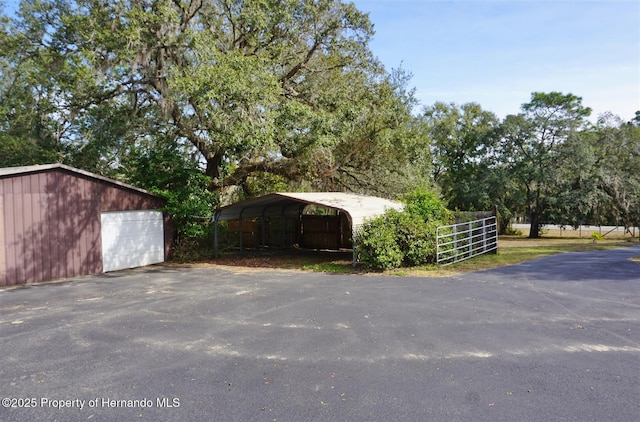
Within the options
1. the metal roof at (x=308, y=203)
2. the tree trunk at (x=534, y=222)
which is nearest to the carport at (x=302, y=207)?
the metal roof at (x=308, y=203)

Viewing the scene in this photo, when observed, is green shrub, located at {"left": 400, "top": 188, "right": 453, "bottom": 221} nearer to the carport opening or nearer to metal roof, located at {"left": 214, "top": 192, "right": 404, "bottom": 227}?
metal roof, located at {"left": 214, "top": 192, "right": 404, "bottom": 227}

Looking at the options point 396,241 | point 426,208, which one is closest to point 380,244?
point 396,241

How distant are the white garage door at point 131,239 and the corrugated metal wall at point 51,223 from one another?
0.93 ft

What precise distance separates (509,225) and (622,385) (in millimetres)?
33799

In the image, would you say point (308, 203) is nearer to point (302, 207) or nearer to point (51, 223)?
point (302, 207)

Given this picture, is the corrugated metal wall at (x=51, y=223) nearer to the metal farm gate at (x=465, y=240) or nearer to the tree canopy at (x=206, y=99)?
the tree canopy at (x=206, y=99)

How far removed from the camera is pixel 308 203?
44.8ft

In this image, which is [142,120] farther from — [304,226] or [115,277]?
[304,226]

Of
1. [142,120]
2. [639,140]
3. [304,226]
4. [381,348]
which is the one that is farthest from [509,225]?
[381,348]

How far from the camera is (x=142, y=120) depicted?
14.9 metres

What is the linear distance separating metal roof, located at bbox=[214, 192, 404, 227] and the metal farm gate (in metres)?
2.00

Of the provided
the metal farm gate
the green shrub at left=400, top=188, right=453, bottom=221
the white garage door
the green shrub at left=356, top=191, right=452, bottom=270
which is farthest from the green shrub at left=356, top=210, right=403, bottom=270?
the white garage door

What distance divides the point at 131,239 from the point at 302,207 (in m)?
8.97

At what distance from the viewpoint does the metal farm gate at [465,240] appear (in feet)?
43.1
